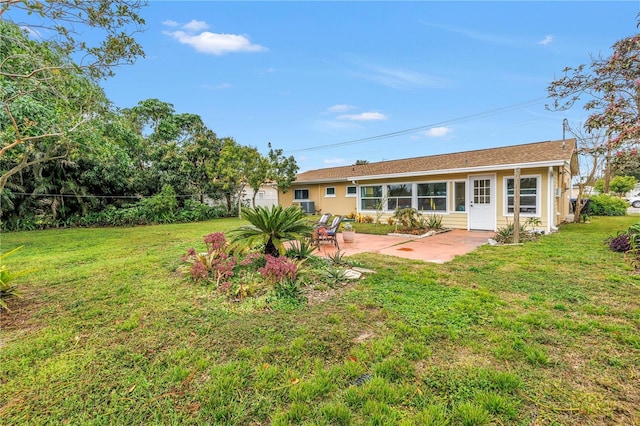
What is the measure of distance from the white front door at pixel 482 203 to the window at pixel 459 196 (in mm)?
231

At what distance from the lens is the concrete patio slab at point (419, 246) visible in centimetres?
678

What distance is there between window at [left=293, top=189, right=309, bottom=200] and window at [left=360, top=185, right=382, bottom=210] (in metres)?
5.34

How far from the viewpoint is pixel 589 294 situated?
386 cm

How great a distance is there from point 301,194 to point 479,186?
1095 cm

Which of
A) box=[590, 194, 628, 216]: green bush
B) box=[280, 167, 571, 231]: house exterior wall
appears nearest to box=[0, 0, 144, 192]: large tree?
box=[280, 167, 571, 231]: house exterior wall

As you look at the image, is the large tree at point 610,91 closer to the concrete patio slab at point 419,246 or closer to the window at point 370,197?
the concrete patio slab at point 419,246

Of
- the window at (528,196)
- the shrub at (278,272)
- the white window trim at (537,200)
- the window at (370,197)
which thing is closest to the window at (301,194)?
the window at (370,197)

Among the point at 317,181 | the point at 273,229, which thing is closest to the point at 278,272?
the point at 273,229

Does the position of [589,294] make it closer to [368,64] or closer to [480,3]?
[480,3]

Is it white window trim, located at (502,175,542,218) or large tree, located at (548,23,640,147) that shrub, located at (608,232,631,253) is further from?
white window trim, located at (502,175,542,218)

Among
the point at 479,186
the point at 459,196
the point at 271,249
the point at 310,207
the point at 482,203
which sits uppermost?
the point at 479,186

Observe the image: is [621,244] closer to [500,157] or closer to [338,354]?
[500,157]

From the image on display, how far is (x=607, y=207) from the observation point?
16.6 m

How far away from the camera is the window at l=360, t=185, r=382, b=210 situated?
13812mm
